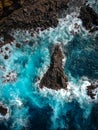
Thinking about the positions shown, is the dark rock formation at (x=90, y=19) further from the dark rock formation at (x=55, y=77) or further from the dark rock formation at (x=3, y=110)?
the dark rock formation at (x=3, y=110)

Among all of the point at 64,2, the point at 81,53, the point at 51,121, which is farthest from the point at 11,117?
the point at 64,2

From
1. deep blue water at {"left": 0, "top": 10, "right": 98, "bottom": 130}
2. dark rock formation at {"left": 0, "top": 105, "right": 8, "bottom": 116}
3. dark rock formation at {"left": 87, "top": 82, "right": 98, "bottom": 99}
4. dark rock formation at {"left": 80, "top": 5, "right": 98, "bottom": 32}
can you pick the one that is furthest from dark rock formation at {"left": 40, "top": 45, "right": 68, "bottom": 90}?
dark rock formation at {"left": 80, "top": 5, "right": 98, "bottom": 32}

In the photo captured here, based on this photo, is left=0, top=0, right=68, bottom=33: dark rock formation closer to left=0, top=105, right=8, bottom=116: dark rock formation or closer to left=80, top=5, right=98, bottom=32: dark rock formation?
left=80, top=5, right=98, bottom=32: dark rock formation

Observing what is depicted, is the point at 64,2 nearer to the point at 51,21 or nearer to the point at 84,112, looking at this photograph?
the point at 51,21

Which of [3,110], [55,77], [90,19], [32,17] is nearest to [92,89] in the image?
[55,77]

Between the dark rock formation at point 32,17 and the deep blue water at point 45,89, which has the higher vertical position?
the dark rock formation at point 32,17

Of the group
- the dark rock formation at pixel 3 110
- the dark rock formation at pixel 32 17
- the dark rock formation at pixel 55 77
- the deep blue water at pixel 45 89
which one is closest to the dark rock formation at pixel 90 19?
the deep blue water at pixel 45 89
